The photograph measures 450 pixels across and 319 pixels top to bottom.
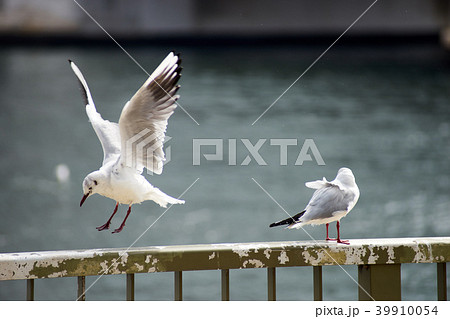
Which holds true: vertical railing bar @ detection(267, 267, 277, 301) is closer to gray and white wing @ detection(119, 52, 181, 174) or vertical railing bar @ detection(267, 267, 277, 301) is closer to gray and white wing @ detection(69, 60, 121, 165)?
gray and white wing @ detection(119, 52, 181, 174)

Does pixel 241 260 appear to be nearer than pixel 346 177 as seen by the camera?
Yes

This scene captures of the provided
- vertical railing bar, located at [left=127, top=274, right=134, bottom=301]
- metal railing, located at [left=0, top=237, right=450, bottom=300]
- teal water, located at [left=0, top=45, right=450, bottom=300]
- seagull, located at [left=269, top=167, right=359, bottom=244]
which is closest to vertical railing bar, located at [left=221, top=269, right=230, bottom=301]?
metal railing, located at [left=0, top=237, right=450, bottom=300]

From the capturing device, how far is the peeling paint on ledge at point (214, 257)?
119cm

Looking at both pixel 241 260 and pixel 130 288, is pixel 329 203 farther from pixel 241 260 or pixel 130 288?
pixel 130 288

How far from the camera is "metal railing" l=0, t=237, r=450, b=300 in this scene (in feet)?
3.92

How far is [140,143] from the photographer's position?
84.0 inches

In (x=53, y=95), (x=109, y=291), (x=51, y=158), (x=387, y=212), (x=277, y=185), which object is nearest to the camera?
(x=109, y=291)

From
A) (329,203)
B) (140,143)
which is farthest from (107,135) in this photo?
(329,203)

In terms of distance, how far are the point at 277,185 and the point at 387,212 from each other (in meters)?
2.59

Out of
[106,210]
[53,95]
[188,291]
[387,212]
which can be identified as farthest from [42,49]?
[387,212]

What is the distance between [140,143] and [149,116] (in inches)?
3.9

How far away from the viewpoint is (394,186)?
14070mm
